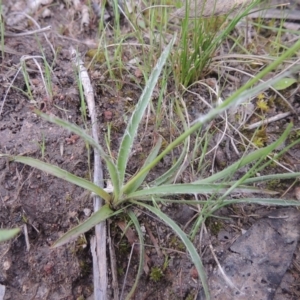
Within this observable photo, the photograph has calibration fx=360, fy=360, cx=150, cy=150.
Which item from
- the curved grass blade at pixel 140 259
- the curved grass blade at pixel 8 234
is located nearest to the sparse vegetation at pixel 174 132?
the curved grass blade at pixel 140 259

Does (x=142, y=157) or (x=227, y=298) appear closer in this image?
(x=227, y=298)

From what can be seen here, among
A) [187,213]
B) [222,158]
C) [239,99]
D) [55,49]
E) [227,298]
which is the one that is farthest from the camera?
[55,49]

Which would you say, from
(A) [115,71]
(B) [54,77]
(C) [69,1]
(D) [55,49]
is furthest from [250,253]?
(C) [69,1]

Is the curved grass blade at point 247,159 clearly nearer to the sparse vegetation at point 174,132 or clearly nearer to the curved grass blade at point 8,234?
the sparse vegetation at point 174,132

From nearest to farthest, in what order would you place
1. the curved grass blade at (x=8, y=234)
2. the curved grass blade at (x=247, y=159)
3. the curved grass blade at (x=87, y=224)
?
the curved grass blade at (x=8, y=234)
the curved grass blade at (x=247, y=159)
the curved grass blade at (x=87, y=224)

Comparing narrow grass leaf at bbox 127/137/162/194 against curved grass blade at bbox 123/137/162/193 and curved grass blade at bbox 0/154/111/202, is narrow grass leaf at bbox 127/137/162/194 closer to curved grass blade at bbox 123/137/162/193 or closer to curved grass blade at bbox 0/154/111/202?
curved grass blade at bbox 123/137/162/193

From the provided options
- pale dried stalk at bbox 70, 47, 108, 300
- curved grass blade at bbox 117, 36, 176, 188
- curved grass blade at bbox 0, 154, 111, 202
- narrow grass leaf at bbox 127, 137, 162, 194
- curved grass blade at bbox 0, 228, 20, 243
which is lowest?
pale dried stalk at bbox 70, 47, 108, 300

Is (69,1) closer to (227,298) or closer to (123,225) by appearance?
(123,225)

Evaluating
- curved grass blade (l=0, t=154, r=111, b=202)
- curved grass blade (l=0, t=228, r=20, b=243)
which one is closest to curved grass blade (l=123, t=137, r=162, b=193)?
curved grass blade (l=0, t=154, r=111, b=202)
